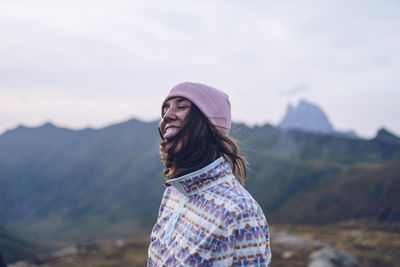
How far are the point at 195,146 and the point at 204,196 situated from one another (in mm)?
347

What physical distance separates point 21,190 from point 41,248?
70031mm

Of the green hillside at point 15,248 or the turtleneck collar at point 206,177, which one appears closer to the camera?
the turtleneck collar at point 206,177

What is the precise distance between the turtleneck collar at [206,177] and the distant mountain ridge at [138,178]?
14.0 meters

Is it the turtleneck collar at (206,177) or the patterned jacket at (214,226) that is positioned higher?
the turtleneck collar at (206,177)

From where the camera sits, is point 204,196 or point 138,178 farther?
point 138,178

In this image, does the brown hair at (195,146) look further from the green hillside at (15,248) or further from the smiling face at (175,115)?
the green hillside at (15,248)

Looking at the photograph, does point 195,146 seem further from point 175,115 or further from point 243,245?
point 243,245

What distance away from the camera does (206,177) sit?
2125mm

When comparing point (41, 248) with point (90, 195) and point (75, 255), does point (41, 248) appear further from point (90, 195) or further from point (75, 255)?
point (90, 195)

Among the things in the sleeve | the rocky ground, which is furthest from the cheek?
the rocky ground

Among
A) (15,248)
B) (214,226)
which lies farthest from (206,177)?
(15,248)

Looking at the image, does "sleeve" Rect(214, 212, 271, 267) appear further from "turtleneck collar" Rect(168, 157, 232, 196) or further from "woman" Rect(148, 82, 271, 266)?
"turtleneck collar" Rect(168, 157, 232, 196)

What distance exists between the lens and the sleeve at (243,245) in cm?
183

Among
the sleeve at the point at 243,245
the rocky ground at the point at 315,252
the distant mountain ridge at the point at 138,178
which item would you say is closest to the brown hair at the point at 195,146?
the sleeve at the point at 243,245
